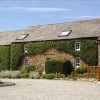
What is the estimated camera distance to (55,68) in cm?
3722

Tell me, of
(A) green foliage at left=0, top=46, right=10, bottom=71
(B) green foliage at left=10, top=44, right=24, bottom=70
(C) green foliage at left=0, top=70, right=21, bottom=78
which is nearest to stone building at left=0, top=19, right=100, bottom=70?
(B) green foliage at left=10, top=44, right=24, bottom=70

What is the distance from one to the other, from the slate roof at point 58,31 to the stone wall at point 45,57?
→ 1.95 metres

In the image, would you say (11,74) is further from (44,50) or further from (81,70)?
(81,70)

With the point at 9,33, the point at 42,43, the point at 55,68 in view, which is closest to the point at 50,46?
the point at 42,43

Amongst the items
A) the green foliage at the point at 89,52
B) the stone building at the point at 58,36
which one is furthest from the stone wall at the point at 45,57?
the green foliage at the point at 89,52

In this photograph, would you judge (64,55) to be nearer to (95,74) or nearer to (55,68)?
(55,68)

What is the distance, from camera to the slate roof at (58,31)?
37894 millimetres

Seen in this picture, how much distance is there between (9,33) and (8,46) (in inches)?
270

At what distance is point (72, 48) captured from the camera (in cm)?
3769

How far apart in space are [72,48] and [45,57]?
15.4 ft

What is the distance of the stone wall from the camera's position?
126ft

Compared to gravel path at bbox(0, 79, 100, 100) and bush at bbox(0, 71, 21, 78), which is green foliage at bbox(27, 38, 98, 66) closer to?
bush at bbox(0, 71, 21, 78)

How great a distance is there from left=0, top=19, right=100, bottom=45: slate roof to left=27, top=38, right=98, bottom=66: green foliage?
67 cm

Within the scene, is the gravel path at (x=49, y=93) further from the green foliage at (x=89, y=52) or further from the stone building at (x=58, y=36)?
the stone building at (x=58, y=36)
